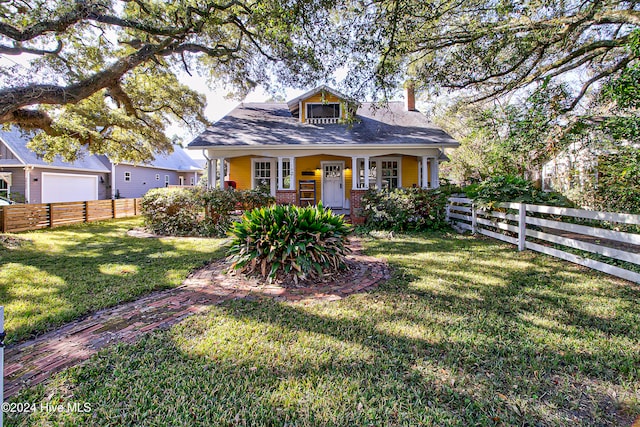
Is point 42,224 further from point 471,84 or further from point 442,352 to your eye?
point 471,84

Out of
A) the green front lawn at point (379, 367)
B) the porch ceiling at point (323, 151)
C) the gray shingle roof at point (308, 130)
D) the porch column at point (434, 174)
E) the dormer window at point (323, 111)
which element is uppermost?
the dormer window at point (323, 111)

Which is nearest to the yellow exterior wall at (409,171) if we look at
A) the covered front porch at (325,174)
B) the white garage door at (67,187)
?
the covered front porch at (325,174)

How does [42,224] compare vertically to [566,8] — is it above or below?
below

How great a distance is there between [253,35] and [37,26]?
6.03 meters

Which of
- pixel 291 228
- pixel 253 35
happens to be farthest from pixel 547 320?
pixel 253 35

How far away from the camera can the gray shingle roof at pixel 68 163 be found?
16.2 m

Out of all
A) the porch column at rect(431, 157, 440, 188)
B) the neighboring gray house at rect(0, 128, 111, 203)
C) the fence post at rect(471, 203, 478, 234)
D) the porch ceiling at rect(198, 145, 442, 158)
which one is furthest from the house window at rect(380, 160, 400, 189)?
the neighboring gray house at rect(0, 128, 111, 203)

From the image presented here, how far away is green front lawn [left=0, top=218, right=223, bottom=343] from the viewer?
3.74 m

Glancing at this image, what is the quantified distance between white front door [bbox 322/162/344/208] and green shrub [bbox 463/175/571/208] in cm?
670

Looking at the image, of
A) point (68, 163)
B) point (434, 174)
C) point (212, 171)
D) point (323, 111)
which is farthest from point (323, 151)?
point (68, 163)

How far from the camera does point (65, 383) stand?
2359 millimetres

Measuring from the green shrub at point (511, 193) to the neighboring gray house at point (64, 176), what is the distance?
56.1 ft

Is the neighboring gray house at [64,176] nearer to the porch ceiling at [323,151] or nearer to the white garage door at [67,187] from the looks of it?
the white garage door at [67,187]

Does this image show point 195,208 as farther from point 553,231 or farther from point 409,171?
point 553,231
